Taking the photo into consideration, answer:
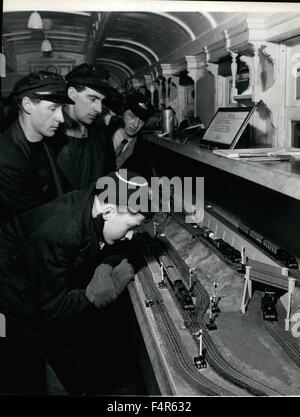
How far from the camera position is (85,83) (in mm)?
2906

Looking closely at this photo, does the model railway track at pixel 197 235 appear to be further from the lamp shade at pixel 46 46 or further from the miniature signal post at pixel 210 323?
Result: the lamp shade at pixel 46 46

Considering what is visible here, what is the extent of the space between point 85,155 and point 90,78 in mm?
520

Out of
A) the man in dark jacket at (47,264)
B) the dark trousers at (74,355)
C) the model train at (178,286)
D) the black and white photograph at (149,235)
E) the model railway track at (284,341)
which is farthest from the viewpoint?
the dark trousers at (74,355)

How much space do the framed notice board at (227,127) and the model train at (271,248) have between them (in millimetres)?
711

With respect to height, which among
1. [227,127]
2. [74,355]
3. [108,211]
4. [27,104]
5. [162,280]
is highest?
[27,104]

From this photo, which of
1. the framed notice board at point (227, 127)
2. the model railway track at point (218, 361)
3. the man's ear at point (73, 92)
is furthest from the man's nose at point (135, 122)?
the model railway track at point (218, 361)

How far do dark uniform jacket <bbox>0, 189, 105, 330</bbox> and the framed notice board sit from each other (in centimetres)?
Result: 80

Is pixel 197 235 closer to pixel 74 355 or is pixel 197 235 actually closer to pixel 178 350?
pixel 74 355

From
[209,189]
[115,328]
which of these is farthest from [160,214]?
[115,328]

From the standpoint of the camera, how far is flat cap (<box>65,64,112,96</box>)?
2.90m

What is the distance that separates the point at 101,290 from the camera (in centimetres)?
266

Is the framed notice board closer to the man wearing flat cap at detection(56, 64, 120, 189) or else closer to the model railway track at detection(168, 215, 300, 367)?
the man wearing flat cap at detection(56, 64, 120, 189)

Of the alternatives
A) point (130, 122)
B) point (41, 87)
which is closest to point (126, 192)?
point (41, 87)

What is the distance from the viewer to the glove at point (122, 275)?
2756mm
